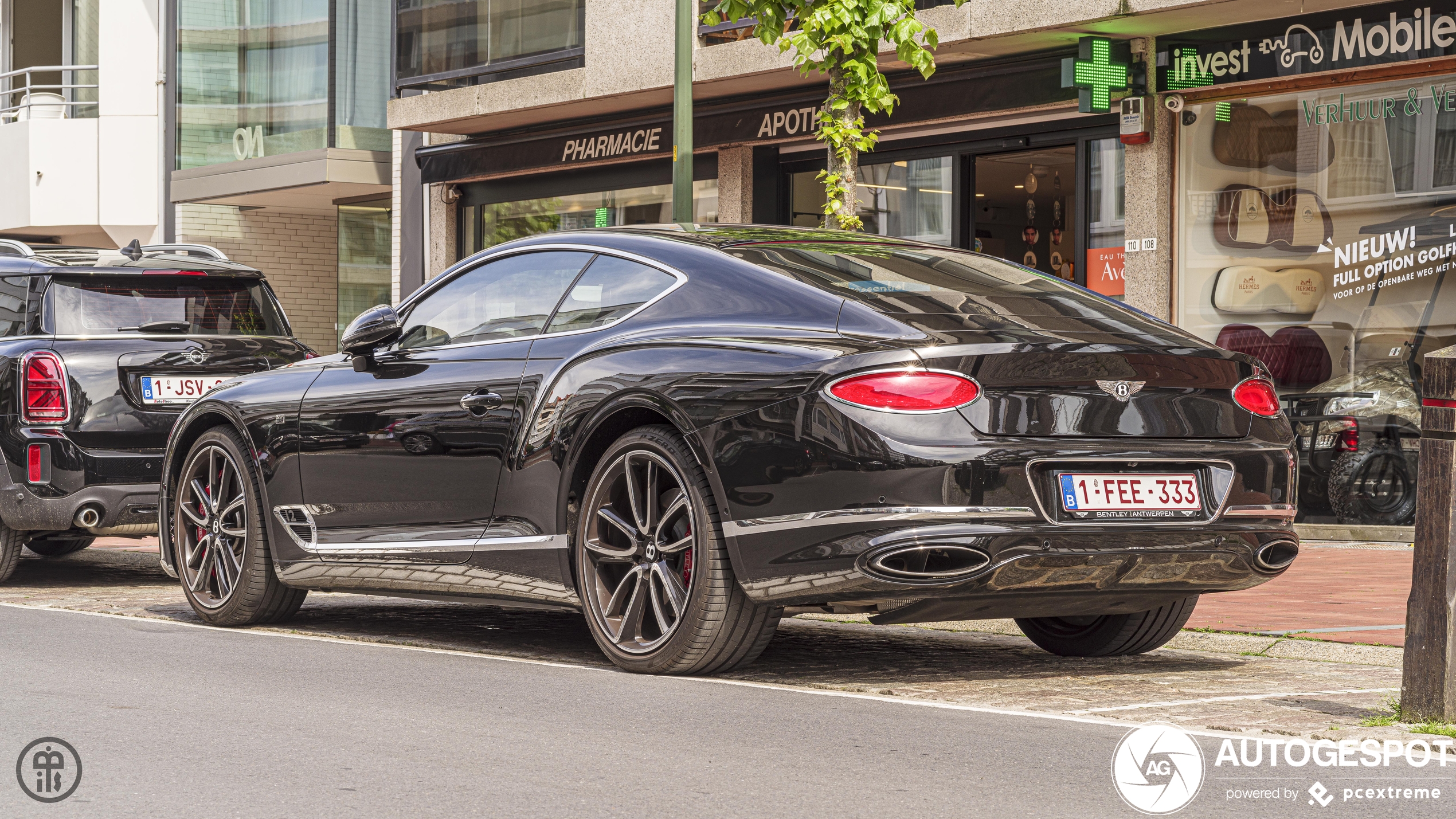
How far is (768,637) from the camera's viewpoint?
5.91 meters

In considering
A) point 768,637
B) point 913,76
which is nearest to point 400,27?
point 913,76

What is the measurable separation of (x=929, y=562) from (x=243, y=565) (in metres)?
3.61

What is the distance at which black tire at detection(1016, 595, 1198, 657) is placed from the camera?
21.5 feet

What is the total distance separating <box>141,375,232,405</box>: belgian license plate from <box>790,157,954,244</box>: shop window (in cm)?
740

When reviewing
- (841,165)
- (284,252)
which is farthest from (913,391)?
(284,252)

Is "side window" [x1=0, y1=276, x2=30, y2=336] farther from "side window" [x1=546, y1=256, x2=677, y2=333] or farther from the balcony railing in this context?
the balcony railing

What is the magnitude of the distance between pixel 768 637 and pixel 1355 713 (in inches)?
70.6

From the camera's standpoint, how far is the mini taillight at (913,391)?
17.5 ft

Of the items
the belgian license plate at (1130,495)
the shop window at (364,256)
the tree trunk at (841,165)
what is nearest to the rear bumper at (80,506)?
the tree trunk at (841,165)

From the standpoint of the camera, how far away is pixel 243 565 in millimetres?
7758

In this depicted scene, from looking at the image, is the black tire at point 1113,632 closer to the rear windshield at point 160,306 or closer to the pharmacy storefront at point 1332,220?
the rear windshield at point 160,306

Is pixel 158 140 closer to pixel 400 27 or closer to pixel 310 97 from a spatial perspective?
pixel 310 97

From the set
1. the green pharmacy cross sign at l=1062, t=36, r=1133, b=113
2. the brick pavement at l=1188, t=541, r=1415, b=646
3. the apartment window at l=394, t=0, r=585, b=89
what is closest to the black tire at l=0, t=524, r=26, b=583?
the brick pavement at l=1188, t=541, r=1415, b=646

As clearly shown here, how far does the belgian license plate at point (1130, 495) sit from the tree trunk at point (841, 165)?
564 centimetres
